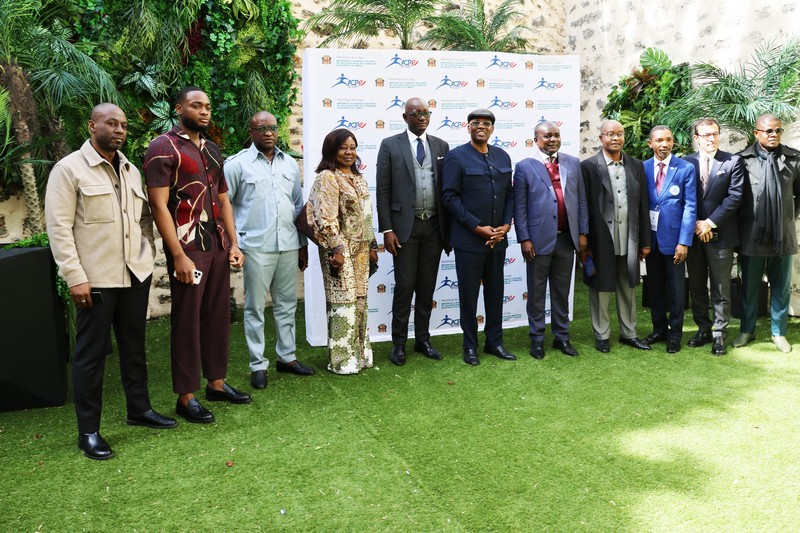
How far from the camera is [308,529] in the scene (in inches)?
102

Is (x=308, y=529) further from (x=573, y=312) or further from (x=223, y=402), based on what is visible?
(x=573, y=312)

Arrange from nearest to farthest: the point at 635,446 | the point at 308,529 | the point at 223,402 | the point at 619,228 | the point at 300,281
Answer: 1. the point at 308,529
2. the point at 635,446
3. the point at 223,402
4. the point at 619,228
5. the point at 300,281

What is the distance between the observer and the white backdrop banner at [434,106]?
5.14 metres

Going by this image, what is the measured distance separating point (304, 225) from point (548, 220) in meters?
1.75

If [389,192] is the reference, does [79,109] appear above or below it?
above

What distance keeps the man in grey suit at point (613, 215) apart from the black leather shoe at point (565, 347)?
25 cm

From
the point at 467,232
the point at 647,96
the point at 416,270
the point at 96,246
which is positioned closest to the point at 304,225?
the point at 416,270

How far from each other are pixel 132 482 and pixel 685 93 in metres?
6.22

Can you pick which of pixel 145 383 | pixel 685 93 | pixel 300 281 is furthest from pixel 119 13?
pixel 685 93

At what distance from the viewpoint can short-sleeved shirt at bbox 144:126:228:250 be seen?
11.4 ft

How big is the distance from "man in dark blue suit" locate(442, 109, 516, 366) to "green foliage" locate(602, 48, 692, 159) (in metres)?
2.65

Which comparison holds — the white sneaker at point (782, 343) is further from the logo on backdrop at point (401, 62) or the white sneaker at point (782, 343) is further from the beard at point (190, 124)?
the beard at point (190, 124)

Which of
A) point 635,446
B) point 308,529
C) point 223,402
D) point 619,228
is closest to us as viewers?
point 308,529

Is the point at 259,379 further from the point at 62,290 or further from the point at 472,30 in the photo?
the point at 472,30
